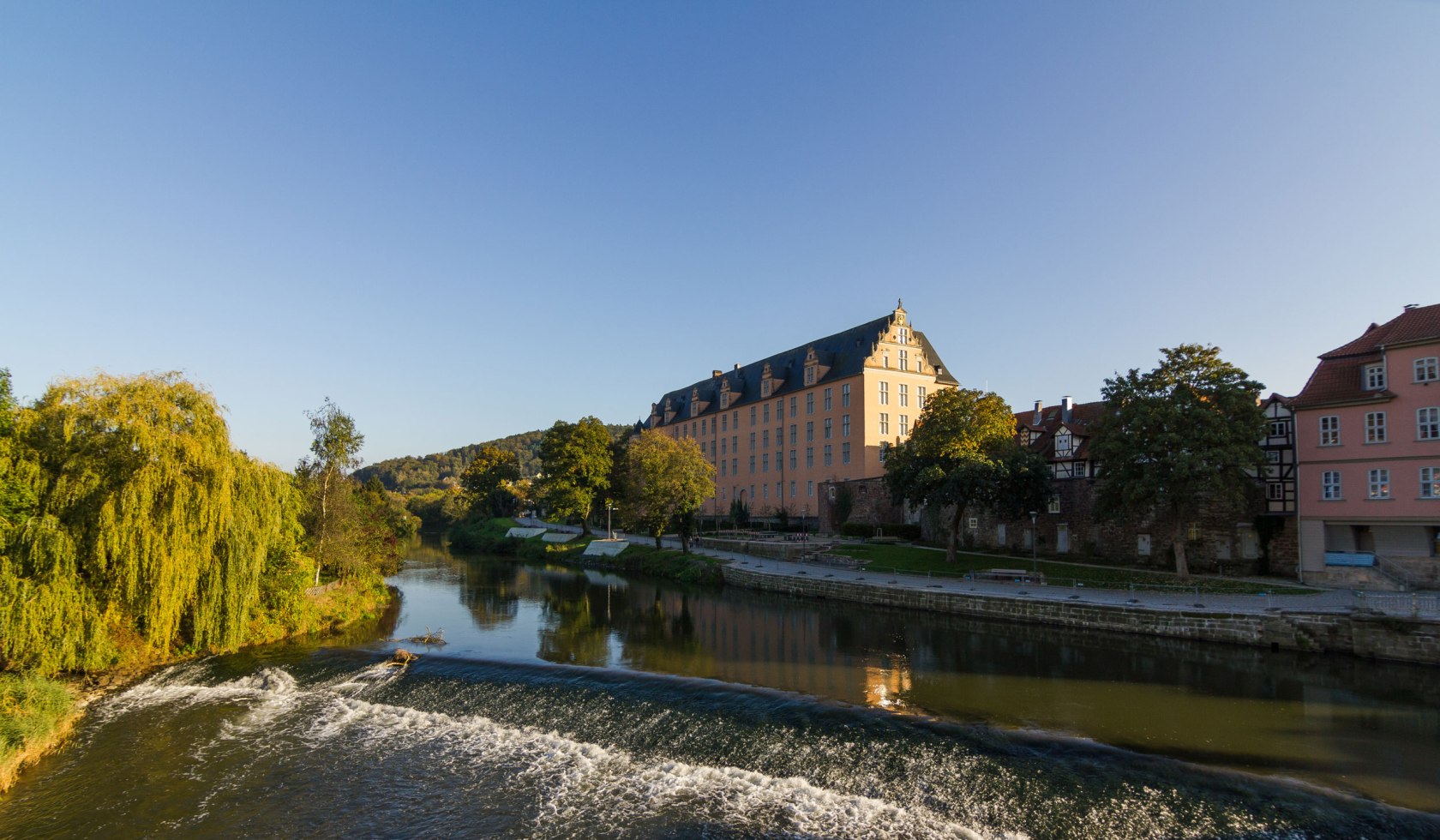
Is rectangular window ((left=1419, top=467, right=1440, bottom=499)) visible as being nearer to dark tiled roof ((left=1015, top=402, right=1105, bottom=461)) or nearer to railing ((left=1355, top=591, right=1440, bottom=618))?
railing ((left=1355, top=591, right=1440, bottom=618))

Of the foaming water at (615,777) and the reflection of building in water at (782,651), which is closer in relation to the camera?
the foaming water at (615,777)

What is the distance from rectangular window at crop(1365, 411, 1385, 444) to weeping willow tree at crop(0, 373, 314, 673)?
128 ft

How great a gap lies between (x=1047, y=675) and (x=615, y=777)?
42.6 feet

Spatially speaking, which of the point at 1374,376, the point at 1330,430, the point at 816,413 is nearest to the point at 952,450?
the point at 1330,430

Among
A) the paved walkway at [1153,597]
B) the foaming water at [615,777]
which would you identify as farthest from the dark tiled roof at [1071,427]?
the foaming water at [615,777]

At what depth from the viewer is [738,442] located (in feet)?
229

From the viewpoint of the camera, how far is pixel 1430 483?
25.8 meters

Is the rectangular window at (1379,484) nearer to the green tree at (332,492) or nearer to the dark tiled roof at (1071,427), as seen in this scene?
the dark tiled roof at (1071,427)

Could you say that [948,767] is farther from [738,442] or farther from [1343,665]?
[738,442]

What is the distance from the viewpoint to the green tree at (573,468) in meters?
59.7

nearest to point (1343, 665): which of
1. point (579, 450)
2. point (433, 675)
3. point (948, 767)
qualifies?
point (948, 767)

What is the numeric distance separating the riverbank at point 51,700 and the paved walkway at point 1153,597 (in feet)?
76.5

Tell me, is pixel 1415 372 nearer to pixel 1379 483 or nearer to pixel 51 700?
pixel 1379 483

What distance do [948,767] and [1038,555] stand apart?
29.3 metres
